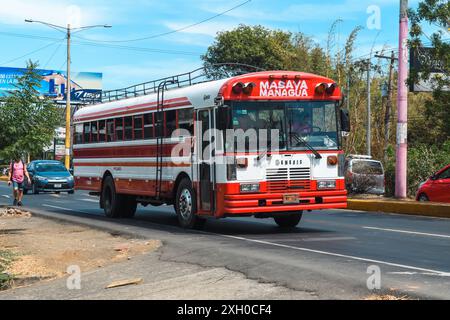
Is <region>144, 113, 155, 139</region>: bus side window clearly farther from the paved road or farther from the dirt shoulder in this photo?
the dirt shoulder

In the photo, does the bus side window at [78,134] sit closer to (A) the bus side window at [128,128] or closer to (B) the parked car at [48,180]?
(A) the bus side window at [128,128]

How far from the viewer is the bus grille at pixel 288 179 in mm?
13406

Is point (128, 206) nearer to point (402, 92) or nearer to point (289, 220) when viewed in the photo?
point (289, 220)

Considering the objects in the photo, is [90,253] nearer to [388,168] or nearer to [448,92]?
[448,92]

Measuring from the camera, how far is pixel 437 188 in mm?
21031

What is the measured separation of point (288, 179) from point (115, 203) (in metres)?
6.56

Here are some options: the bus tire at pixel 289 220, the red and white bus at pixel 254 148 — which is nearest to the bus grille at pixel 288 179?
the red and white bus at pixel 254 148

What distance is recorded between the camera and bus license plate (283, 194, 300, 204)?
13.4 metres

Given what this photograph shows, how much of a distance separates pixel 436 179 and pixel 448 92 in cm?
269

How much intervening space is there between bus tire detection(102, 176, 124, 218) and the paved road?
0.58 m

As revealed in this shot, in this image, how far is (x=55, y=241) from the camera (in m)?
13.4

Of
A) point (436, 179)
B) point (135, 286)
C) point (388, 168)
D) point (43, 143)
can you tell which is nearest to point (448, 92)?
point (436, 179)

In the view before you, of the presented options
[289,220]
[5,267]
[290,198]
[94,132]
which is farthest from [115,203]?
[5,267]

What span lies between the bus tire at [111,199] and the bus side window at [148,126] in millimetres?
2749
